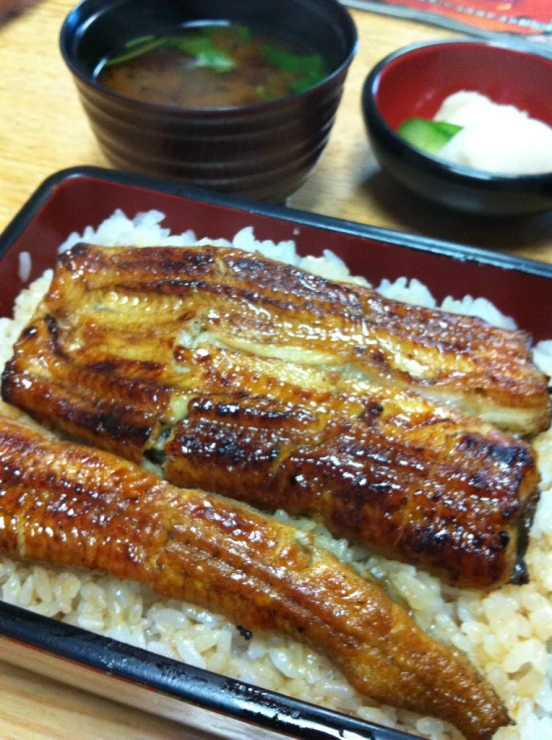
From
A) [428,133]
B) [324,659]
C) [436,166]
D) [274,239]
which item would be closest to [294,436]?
[324,659]

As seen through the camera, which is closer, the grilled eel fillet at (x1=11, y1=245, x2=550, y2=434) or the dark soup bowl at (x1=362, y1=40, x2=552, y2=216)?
the grilled eel fillet at (x1=11, y1=245, x2=550, y2=434)

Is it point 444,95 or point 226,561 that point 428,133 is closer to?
point 444,95

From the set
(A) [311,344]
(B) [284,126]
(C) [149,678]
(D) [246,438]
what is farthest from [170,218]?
(C) [149,678]

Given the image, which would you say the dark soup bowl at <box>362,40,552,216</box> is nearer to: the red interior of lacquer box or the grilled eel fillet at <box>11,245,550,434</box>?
the red interior of lacquer box

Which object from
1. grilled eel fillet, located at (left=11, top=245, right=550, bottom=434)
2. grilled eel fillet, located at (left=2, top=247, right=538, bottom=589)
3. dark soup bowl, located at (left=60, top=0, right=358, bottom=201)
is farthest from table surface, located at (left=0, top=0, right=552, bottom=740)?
grilled eel fillet, located at (left=2, top=247, right=538, bottom=589)

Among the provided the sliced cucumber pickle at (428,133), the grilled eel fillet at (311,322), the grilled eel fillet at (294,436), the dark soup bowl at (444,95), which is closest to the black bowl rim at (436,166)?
the dark soup bowl at (444,95)

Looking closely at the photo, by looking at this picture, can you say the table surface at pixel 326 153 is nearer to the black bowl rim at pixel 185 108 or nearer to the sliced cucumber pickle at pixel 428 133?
the sliced cucumber pickle at pixel 428 133

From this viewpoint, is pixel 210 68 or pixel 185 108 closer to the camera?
pixel 185 108
